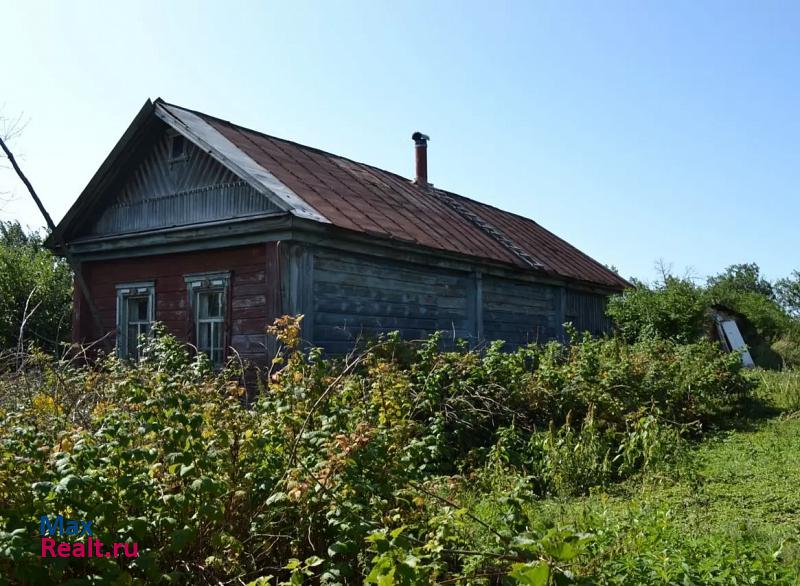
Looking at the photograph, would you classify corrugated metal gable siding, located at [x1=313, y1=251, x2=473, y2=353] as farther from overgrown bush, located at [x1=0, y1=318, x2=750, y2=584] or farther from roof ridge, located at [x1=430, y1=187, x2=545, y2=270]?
overgrown bush, located at [x1=0, y1=318, x2=750, y2=584]

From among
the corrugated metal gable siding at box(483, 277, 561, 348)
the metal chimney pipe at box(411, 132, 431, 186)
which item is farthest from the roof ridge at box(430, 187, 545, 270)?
the corrugated metal gable siding at box(483, 277, 561, 348)

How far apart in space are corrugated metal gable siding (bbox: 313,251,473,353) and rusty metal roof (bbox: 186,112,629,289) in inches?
23.0

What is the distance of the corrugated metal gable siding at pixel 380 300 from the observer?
409 inches

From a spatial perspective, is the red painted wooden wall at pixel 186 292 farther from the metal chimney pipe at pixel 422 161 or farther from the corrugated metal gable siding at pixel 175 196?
the metal chimney pipe at pixel 422 161

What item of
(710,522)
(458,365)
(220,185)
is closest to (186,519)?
(710,522)

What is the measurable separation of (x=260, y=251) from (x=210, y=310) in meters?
1.55

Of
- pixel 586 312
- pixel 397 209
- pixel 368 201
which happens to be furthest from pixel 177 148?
pixel 586 312

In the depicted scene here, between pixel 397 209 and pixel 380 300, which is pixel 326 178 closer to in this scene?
pixel 397 209

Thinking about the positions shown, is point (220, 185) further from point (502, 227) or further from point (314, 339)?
point (502, 227)

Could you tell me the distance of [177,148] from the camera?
11906mm

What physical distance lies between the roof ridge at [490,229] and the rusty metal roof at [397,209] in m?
0.03

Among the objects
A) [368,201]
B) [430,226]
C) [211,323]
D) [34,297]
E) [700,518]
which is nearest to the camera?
[700,518]

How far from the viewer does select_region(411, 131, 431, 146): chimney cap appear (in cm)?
1772

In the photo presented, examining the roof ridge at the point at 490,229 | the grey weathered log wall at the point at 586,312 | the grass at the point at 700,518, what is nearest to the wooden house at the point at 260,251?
the roof ridge at the point at 490,229
